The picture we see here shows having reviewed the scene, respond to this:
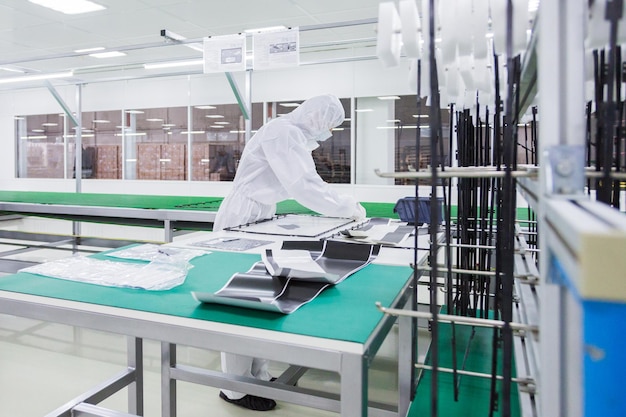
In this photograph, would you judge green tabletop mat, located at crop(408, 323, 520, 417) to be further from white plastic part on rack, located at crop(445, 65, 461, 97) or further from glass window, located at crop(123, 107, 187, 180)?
glass window, located at crop(123, 107, 187, 180)

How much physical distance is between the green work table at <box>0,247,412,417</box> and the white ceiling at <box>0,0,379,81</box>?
328 cm

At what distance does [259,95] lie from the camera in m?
6.77

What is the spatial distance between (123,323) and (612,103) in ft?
3.35

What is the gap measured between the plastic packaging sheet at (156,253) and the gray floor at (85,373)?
2.71 ft

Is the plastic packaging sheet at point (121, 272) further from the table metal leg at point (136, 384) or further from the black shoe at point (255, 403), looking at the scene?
the black shoe at point (255, 403)

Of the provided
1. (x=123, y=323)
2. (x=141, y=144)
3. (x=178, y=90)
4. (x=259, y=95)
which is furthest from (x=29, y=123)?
(x=123, y=323)

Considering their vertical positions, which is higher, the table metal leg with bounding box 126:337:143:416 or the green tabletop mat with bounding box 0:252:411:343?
the green tabletop mat with bounding box 0:252:411:343

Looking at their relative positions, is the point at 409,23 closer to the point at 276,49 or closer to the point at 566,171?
the point at 566,171

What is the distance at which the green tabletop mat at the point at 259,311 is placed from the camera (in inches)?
38.2

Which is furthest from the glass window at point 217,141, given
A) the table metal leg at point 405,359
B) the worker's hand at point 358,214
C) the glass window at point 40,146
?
the table metal leg at point 405,359

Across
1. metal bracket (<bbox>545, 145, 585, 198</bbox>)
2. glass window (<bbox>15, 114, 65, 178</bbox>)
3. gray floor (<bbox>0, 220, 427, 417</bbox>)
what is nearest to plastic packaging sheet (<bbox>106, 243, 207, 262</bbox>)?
gray floor (<bbox>0, 220, 427, 417</bbox>)

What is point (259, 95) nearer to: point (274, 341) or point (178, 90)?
point (178, 90)

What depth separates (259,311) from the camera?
1.05 meters

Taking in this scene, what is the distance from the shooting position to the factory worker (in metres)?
2.39
